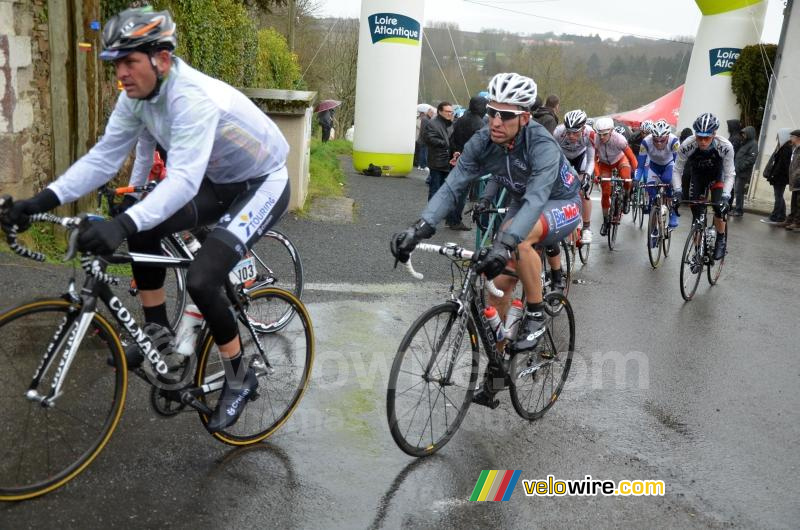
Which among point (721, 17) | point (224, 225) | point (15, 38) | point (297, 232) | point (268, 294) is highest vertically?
point (721, 17)

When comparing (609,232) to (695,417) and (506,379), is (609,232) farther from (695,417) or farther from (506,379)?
(506,379)

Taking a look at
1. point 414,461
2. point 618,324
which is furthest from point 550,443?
point 618,324

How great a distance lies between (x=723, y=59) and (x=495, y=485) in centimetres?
2222

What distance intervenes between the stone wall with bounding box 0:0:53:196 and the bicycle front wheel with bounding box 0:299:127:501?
436cm

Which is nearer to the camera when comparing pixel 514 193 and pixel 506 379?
pixel 506 379

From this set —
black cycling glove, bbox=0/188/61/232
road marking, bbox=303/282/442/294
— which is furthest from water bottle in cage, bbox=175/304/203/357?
road marking, bbox=303/282/442/294

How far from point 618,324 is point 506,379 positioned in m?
3.39

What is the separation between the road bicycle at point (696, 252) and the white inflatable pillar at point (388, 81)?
34.3 ft

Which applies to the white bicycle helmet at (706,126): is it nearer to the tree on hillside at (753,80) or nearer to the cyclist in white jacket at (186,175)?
the cyclist in white jacket at (186,175)

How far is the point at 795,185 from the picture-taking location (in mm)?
15938

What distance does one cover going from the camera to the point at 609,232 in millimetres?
12039

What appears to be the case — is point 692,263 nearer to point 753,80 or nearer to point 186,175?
point 186,175

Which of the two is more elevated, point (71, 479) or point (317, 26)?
point (317, 26)

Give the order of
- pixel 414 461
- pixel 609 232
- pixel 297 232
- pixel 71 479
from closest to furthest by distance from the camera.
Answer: pixel 71 479, pixel 414 461, pixel 297 232, pixel 609 232
